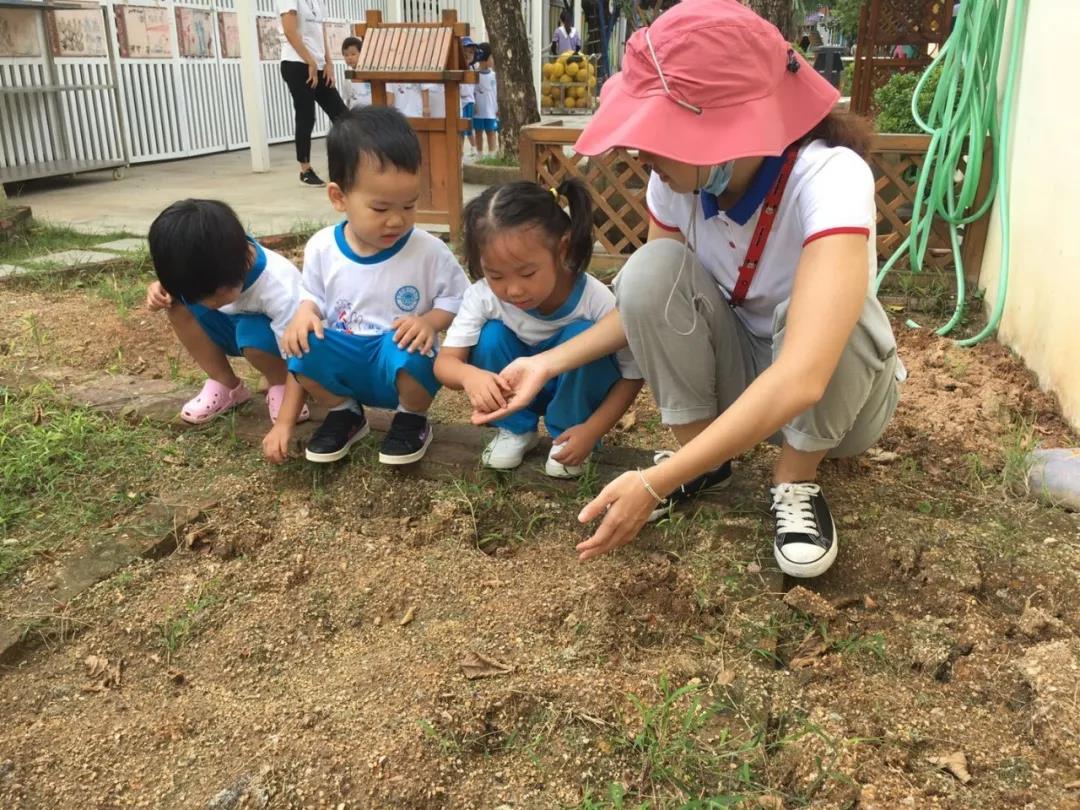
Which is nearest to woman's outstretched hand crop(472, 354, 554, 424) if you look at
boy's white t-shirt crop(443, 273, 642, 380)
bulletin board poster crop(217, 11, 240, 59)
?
boy's white t-shirt crop(443, 273, 642, 380)

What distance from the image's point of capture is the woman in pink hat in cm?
139

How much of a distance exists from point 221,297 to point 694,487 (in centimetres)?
132

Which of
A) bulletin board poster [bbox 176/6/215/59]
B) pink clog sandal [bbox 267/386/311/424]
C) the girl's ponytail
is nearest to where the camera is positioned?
the girl's ponytail

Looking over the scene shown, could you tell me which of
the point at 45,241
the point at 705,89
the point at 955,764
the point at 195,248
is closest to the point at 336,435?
the point at 195,248

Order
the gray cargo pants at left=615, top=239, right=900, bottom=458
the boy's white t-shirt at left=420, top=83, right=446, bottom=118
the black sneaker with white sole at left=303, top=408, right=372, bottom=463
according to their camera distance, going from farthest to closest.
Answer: the boy's white t-shirt at left=420, top=83, right=446, bottom=118 < the black sneaker with white sole at left=303, top=408, right=372, bottom=463 < the gray cargo pants at left=615, top=239, right=900, bottom=458

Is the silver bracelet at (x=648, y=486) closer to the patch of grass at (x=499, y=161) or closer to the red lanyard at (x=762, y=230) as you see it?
the red lanyard at (x=762, y=230)

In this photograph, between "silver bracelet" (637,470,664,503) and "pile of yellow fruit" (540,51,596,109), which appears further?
"pile of yellow fruit" (540,51,596,109)

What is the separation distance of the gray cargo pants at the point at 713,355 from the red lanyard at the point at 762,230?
52mm

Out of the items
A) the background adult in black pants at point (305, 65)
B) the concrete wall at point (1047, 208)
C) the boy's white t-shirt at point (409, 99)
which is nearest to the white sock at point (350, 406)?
the concrete wall at point (1047, 208)

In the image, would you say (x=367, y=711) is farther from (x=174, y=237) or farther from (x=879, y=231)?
(x=879, y=231)

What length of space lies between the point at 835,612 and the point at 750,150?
0.89m

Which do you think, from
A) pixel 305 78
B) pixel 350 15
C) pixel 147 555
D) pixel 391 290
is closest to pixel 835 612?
pixel 391 290

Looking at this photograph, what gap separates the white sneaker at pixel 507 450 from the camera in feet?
7.41

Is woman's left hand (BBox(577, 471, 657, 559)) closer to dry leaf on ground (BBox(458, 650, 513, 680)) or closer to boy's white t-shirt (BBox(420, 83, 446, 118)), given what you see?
dry leaf on ground (BBox(458, 650, 513, 680))
